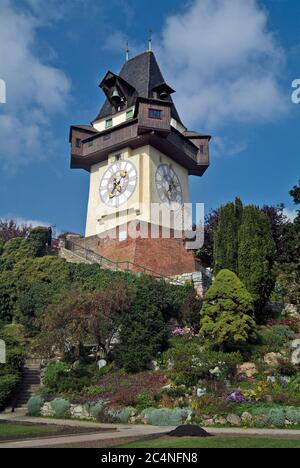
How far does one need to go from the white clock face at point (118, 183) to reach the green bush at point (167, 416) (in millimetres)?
20844

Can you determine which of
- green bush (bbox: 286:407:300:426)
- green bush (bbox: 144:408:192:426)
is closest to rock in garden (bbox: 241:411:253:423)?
green bush (bbox: 286:407:300:426)

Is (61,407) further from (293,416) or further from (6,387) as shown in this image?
(293,416)

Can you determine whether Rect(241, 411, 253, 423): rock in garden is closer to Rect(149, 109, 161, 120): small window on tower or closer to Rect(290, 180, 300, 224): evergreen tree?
Rect(290, 180, 300, 224): evergreen tree

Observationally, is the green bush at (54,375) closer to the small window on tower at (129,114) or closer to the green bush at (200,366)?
the green bush at (200,366)

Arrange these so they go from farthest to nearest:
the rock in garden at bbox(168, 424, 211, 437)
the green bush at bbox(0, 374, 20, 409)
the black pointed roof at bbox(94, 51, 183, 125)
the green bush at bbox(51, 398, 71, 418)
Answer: the black pointed roof at bbox(94, 51, 183, 125)
the green bush at bbox(0, 374, 20, 409)
the green bush at bbox(51, 398, 71, 418)
the rock in garden at bbox(168, 424, 211, 437)

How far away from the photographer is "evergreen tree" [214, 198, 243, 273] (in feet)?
76.5

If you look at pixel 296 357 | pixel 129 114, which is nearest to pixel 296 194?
pixel 296 357

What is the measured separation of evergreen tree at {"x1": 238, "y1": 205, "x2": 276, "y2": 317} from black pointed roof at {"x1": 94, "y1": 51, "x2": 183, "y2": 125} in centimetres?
1584

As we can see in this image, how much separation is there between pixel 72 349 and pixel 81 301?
8.61ft

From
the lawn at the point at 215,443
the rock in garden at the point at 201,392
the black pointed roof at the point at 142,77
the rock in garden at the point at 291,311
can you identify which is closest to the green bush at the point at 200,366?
the rock in garden at the point at 201,392

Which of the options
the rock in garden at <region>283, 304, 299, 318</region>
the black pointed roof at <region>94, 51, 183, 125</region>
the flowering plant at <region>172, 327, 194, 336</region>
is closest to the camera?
the flowering plant at <region>172, 327, 194, 336</region>

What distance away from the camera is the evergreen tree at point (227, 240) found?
23312 millimetres

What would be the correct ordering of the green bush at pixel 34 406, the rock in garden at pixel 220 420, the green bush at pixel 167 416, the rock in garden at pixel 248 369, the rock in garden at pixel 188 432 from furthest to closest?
the rock in garden at pixel 248 369 < the green bush at pixel 34 406 < the green bush at pixel 167 416 < the rock in garden at pixel 220 420 < the rock in garden at pixel 188 432
